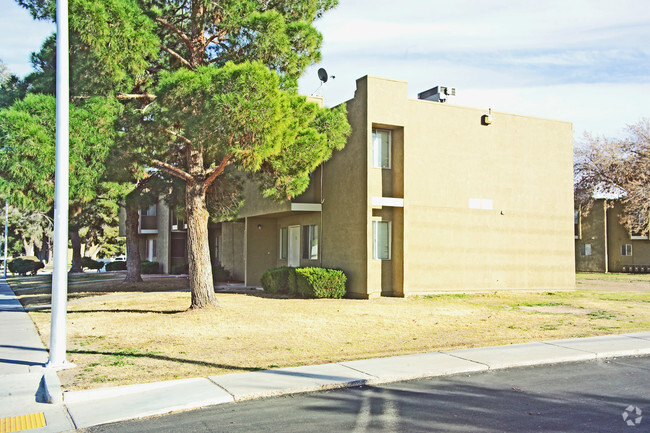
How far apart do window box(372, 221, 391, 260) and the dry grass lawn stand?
1.75m

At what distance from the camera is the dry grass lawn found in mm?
9633

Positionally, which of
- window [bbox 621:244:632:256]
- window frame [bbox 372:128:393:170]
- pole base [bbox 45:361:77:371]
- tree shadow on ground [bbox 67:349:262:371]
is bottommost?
tree shadow on ground [bbox 67:349:262:371]

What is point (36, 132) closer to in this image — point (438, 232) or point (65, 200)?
point (65, 200)

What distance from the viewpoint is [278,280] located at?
21781 mm

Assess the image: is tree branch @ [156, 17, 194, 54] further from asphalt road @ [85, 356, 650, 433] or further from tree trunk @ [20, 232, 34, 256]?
tree trunk @ [20, 232, 34, 256]

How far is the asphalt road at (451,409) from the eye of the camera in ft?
20.6

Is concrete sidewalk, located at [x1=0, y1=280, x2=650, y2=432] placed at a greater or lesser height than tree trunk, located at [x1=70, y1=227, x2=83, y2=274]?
lesser

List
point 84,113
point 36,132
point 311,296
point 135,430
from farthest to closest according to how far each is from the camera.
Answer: point 311,296
point 84,113
point 36,132
point 135,430

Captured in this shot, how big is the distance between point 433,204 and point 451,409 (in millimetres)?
14677

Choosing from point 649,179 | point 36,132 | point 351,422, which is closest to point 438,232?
point 36,132

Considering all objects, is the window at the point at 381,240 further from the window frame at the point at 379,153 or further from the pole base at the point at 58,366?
the pole base at the point at 58,366

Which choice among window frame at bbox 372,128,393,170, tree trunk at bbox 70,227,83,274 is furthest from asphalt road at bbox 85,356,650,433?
tree trunk at bbox 70,227,83,274

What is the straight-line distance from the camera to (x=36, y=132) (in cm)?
1244

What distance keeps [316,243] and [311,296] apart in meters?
2.93
